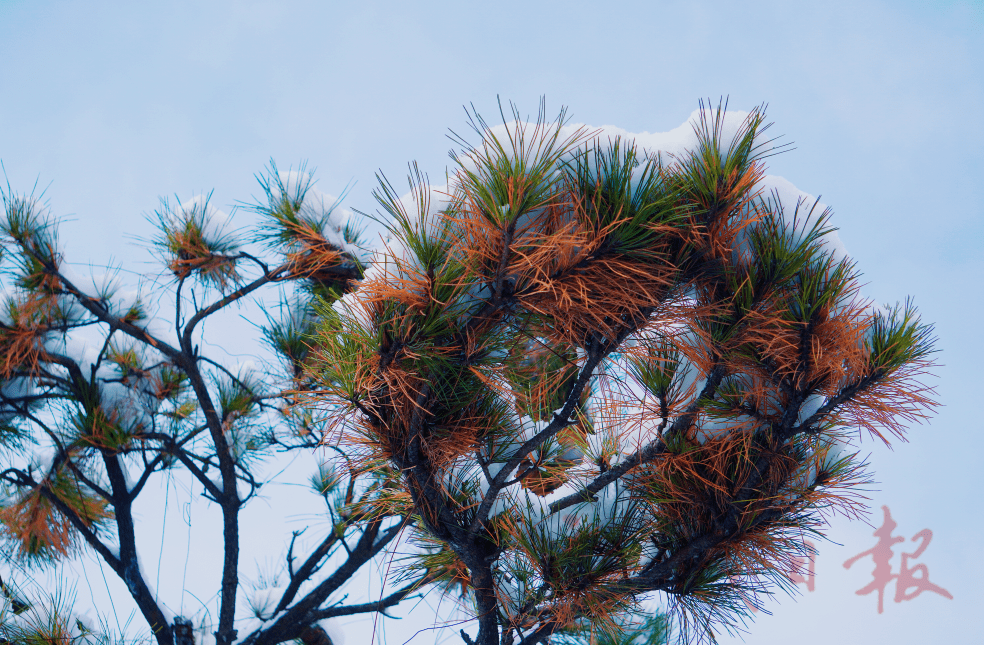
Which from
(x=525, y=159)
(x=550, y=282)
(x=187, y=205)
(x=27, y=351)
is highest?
(x=187, y=205)

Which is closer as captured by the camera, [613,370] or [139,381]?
[613,370]

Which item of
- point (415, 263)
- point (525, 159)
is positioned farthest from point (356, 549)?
point (525, 159)

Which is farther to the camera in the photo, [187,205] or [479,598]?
[187,205]

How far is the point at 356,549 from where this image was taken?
1.54m

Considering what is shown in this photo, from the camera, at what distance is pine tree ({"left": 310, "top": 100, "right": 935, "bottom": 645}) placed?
627 millimetres

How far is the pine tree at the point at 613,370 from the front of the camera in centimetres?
63

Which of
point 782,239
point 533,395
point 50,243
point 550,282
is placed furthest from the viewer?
point 50,243

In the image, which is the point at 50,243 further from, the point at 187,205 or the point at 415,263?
the point at 415,263

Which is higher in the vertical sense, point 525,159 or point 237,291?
point 237,291

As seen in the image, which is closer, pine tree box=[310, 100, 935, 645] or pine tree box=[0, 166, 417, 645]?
pine tree box=[310, 100, 935, 645]

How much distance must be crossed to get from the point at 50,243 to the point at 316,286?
59 centimetres

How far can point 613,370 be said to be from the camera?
2.66ft

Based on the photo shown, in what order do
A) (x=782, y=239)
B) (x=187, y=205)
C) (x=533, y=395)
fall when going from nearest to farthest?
(x=782, y=239) < (x=533, y=395) < (x=187, y=205)

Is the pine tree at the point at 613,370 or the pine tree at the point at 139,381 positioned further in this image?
the pine tree at the point at 139,381
